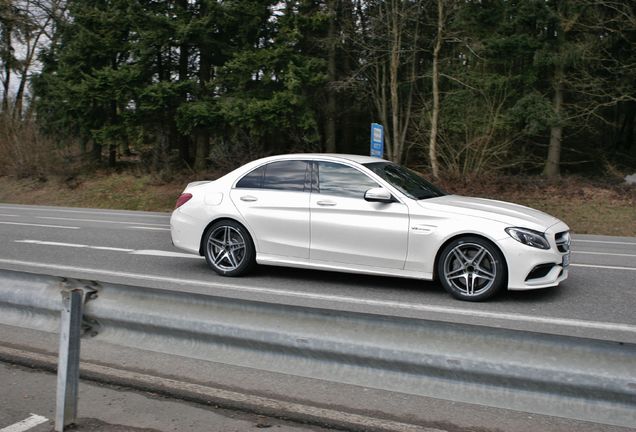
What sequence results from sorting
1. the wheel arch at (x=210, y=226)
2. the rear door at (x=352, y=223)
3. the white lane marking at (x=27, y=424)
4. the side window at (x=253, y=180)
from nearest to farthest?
the white lane marking at (x=27, y=424) → the rear door at (x=352, y=223) → the wheel arch at (x=210, y=226) → the side window at (x=253, y=180)

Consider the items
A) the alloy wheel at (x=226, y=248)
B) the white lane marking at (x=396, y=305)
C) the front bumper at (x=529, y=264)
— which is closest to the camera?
the white lane marking at (x=396, y=305)

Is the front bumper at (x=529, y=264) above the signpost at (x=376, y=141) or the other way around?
the other way around

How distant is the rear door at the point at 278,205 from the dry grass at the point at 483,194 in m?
11.1

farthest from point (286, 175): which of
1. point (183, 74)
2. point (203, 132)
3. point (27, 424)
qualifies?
point (183, 74)

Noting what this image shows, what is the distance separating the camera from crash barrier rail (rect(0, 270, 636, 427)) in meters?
2.65

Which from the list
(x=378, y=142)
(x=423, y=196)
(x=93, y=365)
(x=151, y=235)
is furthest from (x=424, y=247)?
(x=378, y=142)

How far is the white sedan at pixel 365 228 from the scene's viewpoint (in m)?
6.79

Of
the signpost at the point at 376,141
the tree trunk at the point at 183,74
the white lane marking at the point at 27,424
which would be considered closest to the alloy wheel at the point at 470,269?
the white lane marking at the point at 27,424

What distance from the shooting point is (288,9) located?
86.9ft

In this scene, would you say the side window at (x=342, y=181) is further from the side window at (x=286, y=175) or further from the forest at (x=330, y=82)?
the forest at (x=330, y=82)

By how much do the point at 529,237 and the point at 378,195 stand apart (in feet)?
5.51

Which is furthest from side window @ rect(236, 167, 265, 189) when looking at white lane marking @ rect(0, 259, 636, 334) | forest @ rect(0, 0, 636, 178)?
forest @ rect(0, 0, 636, 178)

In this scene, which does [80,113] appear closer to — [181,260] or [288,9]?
[288,9]

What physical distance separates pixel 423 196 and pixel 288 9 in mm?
20782
